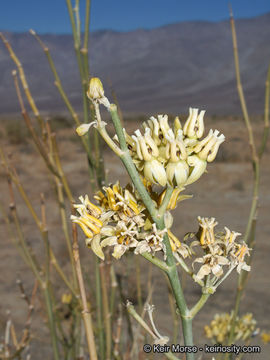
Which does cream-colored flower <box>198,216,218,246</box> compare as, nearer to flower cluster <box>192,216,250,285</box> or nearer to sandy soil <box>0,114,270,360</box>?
flower cluster <box>192,216,250,285</box>

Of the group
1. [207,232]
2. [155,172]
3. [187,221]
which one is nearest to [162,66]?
[187,221]

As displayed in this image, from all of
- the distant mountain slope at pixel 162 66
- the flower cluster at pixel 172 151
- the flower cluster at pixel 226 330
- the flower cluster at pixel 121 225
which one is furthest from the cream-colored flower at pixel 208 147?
the distant mountain slope at pixel 162 66

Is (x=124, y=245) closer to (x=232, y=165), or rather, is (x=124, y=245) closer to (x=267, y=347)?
(x=267, y=347)

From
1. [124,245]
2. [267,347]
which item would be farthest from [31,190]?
[124,245]

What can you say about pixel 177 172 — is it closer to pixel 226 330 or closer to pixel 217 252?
pixel 217 252

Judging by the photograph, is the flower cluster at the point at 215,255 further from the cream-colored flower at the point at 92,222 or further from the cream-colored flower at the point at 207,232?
the cream-colored flower at the point at 92,222

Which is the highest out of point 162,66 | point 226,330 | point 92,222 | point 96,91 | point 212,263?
point 162,66

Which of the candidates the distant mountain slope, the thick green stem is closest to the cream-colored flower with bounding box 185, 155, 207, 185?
the thick green stem
